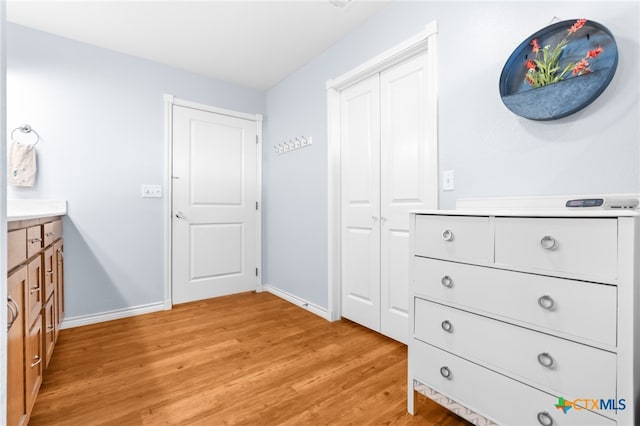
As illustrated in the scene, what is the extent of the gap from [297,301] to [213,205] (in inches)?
54.1

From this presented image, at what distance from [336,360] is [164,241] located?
2.03 m

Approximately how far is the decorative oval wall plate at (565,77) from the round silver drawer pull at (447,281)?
846mm

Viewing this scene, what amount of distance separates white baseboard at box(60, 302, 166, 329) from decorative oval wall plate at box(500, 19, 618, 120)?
3218 mm

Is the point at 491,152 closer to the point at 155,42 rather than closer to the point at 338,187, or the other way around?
the point at 338,187

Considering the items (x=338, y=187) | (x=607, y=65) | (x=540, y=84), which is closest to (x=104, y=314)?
(x=338, y=187)

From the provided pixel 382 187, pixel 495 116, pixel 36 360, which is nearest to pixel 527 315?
pixel 495 116

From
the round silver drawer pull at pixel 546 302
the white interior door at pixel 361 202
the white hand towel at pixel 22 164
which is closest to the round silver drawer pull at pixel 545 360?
the round silver drawer pull at pixel 546 302

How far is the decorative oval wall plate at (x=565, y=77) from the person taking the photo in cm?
119

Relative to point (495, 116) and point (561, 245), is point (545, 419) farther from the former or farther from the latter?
point (495, 116)

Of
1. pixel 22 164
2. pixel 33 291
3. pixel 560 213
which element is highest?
pixel 22 164

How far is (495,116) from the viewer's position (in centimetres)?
155

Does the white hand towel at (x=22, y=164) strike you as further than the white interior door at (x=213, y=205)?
No

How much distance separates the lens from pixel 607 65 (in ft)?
3.85

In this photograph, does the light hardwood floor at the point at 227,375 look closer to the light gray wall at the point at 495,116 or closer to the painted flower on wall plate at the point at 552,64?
the light gray wall at the point at 495,116
